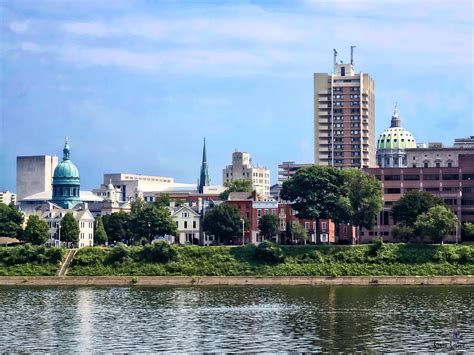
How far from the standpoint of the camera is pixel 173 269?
158 m

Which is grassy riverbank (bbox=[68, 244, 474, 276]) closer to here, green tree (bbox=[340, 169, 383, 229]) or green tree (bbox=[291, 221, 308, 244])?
green tree (bbox=[340, 169, 383, 229])

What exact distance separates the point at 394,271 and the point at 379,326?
201ft

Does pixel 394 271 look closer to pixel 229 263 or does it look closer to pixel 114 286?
pixel 229 263

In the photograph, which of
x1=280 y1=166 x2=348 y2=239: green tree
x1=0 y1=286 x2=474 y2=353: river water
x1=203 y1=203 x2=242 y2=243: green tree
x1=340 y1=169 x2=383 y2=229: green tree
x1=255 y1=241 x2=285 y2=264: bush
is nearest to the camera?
x1=0 y1=286 x2=474 y2=353: river water

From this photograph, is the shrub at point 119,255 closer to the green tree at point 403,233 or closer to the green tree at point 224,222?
the green tree at point 224,222

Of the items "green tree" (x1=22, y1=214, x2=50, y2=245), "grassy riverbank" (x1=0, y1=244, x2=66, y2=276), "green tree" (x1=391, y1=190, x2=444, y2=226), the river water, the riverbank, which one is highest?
"green tree" (x1=391, y1=190, x2=444, y2=226)

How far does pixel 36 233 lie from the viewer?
189 meters

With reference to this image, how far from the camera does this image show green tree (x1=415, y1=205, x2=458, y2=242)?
169 metres

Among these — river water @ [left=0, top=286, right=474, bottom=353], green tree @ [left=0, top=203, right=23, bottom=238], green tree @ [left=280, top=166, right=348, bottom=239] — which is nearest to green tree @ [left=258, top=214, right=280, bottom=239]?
green tree @ [left=280, top=166, right=348, bottom=239]

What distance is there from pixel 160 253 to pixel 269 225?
3540 centimetres

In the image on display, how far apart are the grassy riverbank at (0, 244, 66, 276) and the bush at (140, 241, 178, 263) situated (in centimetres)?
1295

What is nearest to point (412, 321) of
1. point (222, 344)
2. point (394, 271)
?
point (222, 344)

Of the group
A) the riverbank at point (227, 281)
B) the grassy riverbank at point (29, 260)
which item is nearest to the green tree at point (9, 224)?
the grassy riverbank at point (29, 260)

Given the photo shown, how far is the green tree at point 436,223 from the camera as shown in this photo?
16875 cm
